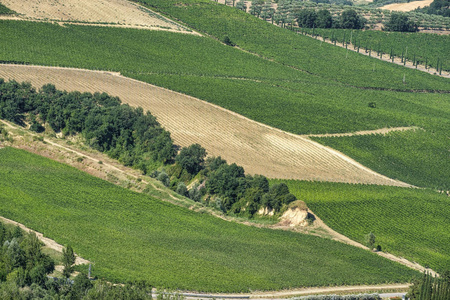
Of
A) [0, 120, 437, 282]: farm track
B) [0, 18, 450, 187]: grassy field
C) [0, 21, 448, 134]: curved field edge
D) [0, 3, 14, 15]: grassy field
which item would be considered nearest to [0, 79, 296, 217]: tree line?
[0, 120, 437, 282]: farm track

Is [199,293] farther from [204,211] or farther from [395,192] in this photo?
[395,192]

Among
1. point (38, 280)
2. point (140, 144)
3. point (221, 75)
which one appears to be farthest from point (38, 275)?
point (221, 75)

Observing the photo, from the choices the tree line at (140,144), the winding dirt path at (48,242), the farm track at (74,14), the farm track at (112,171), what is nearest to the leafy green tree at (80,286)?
the winding dirt path at (48,242)

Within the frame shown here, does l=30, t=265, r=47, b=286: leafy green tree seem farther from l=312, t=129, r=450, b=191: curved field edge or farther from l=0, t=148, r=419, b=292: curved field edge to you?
l=312, t=129, r=450, b=191: curved field edge

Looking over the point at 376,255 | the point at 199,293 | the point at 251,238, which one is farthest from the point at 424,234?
the point at 199,293

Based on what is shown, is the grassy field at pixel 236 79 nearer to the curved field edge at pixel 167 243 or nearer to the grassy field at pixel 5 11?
the grassy field at pixel 5 11

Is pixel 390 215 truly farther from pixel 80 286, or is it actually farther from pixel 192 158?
pixel 80 286

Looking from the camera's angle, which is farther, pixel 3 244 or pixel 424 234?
pixel 424 234
